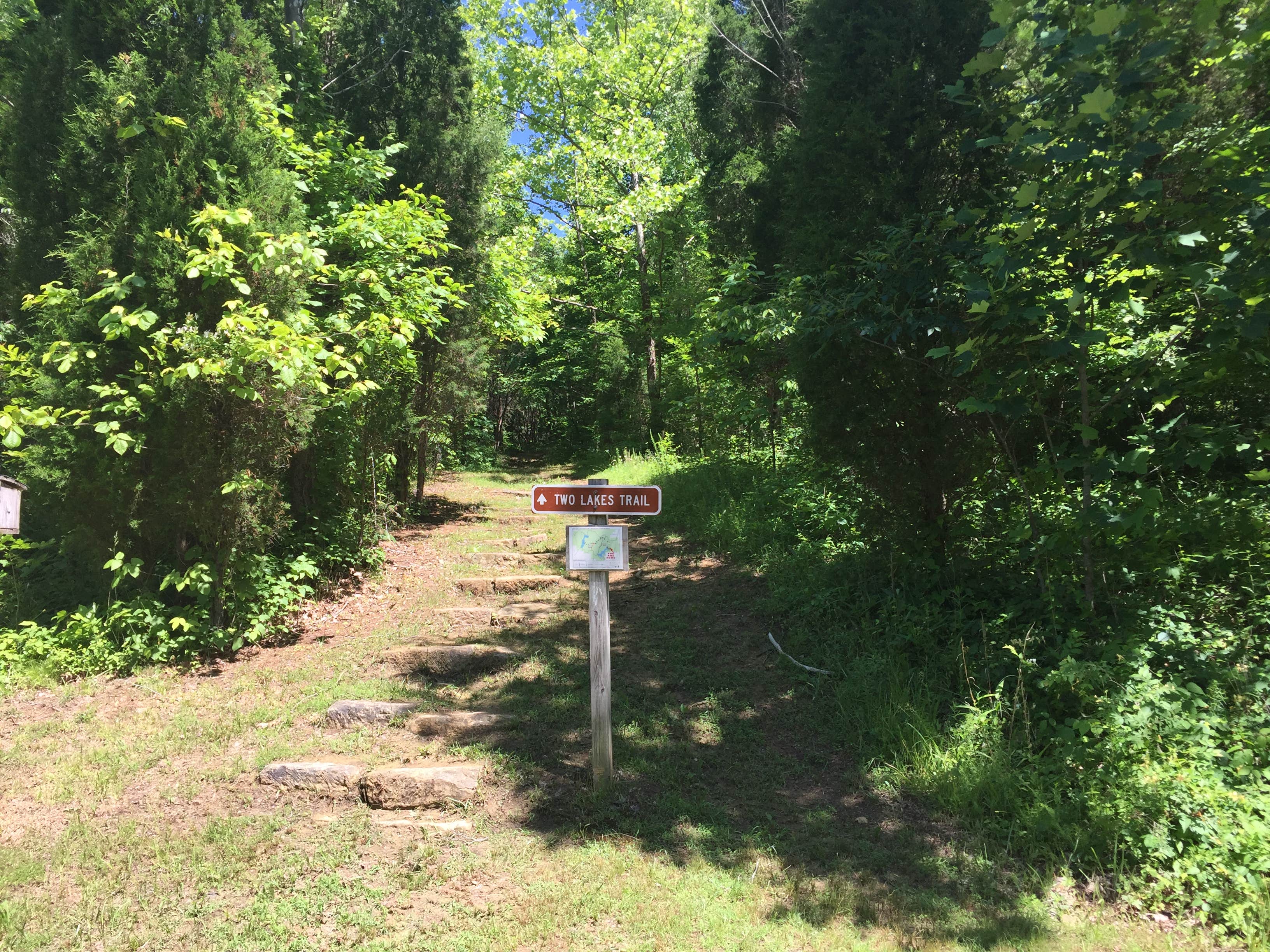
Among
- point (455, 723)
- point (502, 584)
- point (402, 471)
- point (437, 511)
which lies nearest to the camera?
point (455, 723)

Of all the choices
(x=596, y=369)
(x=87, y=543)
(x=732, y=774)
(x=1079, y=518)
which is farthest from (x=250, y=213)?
(x=596, y=369)

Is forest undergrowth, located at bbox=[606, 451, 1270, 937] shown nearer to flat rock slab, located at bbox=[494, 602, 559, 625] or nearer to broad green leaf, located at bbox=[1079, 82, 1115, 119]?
flat rock slab, located at bbox=[494, 602, 559, 625]

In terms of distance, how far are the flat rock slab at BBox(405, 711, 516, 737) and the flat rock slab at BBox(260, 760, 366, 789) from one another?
552mm

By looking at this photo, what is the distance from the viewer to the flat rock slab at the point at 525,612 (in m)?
6.31

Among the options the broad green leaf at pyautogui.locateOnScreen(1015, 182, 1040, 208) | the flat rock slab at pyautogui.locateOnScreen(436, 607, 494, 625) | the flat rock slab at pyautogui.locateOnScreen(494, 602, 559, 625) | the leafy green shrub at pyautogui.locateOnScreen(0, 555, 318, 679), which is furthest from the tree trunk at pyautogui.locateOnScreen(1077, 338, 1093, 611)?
the leafy green shrub at pyautogui.locateOnScreen(0, 555, 318, 679)

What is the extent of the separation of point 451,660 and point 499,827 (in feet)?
6.78

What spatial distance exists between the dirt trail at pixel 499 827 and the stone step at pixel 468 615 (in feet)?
1.65

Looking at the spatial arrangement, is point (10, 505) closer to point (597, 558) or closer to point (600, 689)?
point (597, 558)

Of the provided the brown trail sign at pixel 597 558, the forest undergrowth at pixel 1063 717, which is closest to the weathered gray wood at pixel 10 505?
the brown trail sign at pixel 597 558

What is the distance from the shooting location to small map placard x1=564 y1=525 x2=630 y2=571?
3.76 meters

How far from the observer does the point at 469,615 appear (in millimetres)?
6395

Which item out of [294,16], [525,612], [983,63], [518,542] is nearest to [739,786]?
[525,612]

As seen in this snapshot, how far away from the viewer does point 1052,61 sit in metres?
3.57

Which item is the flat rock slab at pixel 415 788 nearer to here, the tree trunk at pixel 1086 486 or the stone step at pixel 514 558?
the tree trunk at pixel 1086 486
